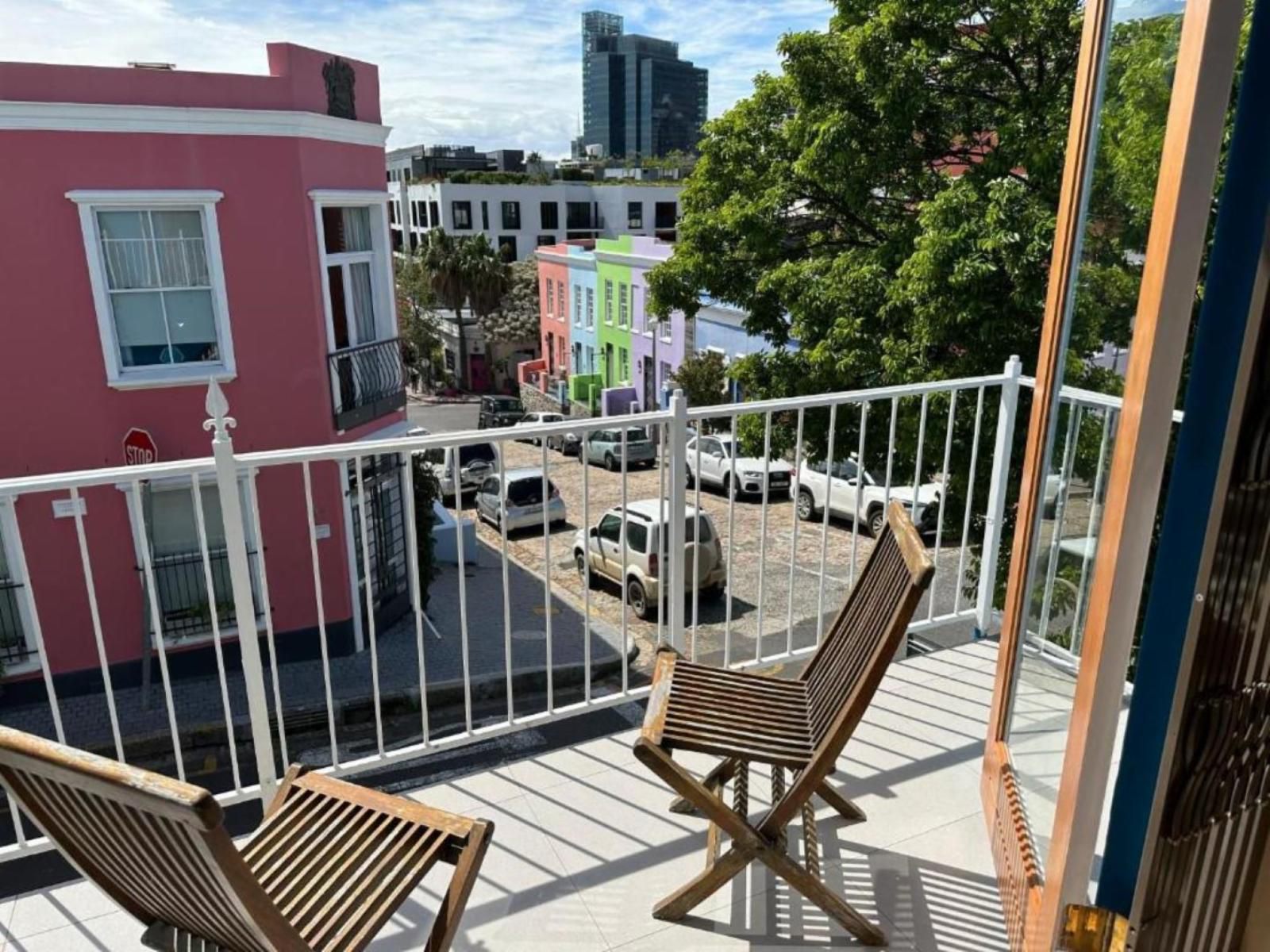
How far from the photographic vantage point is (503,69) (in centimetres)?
3719

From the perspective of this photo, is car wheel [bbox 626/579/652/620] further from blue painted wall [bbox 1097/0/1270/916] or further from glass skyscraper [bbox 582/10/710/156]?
glass skyscraper [bbox 582/10/710/156]

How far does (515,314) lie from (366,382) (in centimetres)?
2711

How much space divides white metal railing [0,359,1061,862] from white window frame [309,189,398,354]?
176cm

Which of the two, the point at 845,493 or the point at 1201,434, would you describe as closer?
the point at 1201,434

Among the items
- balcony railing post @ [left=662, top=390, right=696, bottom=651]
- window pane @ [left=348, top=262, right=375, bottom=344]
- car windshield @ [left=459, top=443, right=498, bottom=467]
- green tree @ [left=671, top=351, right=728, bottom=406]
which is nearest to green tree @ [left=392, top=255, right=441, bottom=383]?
car windshield @ [left=459, top=443, right=498, bottom=467]

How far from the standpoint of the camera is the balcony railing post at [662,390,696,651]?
8.89ft

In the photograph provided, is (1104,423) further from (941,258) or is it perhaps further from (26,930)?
(941,258)

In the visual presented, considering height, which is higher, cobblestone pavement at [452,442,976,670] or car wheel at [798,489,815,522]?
car wheel at [798,489,815,522]

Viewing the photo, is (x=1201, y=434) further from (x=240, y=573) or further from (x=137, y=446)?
(x=137, y=446)

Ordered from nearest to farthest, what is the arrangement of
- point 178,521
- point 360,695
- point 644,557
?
point 178,521 → point 360,695 → point 644,557

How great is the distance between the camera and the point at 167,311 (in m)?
9.32

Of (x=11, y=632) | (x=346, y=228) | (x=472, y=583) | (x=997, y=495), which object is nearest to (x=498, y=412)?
(x=472, y=583)

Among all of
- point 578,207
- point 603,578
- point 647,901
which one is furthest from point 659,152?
point 647,901

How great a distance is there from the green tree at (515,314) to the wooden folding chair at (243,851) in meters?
36.0
